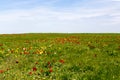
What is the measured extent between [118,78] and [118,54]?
5.88 m

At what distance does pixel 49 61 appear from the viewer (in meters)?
15.0

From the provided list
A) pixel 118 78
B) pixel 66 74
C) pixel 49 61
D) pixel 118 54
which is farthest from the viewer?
pixel 118 54

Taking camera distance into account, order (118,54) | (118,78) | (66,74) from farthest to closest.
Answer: (118,54)
(66,74)
(118,78)

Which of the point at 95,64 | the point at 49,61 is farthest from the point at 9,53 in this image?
the point at 95,64

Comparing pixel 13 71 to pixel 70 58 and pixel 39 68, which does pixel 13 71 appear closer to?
pixel 39 68

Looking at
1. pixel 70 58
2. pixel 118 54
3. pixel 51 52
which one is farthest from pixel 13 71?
pixel 118 54

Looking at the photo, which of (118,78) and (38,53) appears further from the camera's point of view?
(38,53)

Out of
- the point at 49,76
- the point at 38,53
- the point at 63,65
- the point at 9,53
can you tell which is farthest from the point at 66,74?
the point at 9,53

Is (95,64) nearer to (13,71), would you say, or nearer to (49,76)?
(49,76)

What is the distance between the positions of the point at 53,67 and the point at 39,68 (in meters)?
0.70

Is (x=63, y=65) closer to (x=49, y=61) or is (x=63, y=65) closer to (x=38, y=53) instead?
(x=49, y=61)

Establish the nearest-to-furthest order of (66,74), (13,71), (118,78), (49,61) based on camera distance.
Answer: (118,78) → (66,74) → (13,71) → (49,61)

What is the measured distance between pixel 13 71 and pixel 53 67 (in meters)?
1.93

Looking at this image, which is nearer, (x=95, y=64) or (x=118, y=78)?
(x=118, y=78)
